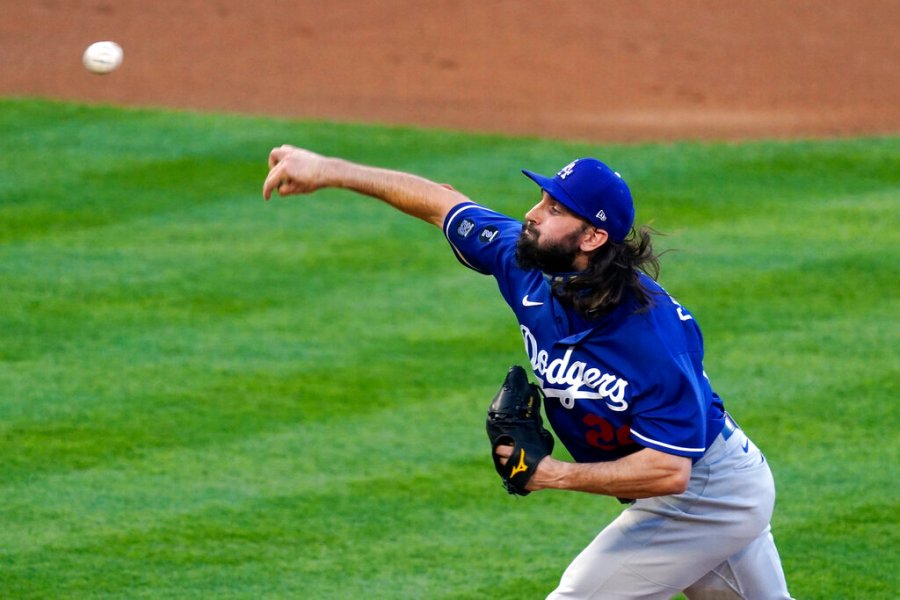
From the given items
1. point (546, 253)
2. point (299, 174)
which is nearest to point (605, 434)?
point (546, 253)

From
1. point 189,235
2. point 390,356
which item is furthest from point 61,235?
point 390,356

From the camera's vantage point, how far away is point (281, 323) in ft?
29.2

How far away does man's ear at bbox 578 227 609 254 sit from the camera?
15.4 feet

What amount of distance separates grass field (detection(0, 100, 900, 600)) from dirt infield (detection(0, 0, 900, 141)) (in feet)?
3.15

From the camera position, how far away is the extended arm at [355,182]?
16.7 feet

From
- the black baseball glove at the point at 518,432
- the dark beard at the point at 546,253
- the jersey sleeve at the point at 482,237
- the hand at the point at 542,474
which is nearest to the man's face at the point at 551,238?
the dark beard at the point at 546,253

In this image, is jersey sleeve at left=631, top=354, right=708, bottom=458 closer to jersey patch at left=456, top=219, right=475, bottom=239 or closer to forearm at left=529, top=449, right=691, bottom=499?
forearm at left=529, top=449, right=691, bottom=499

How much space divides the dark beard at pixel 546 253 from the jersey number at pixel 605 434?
1.58ft

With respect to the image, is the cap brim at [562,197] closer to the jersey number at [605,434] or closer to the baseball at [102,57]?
the jersey number at [605,434]

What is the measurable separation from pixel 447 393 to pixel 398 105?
6.85 m

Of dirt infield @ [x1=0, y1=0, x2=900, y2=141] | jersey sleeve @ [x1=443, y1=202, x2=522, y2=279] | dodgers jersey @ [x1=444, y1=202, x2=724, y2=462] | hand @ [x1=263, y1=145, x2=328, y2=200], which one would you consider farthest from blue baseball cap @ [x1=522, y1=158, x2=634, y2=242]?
dirt infield @ [x1=0, y1=0, x2=900, y2=141]

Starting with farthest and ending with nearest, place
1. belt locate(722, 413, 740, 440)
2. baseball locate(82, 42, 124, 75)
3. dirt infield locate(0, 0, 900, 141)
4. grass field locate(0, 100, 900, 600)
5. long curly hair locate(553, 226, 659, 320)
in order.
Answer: dirt infield locate(0, 0, 900, 141) → baseball locate(82, 42, 124, 75) → grass field locate(0, 100, 900, 600) → belt locate(722, 413, 740, 440) → long curly hair locate(553, 226, 659, 320)

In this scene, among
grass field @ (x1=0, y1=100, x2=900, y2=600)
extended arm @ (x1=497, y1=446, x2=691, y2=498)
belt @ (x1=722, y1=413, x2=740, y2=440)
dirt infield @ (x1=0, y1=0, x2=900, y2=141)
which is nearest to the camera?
extended arm @ (x1=497, y1=446, x2=691, y2=498)

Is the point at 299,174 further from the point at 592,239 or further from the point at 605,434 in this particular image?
the point at 605,434
